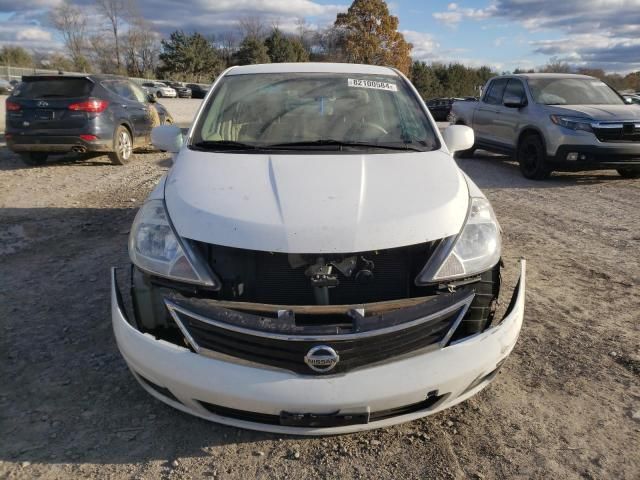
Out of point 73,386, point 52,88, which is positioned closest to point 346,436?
point 73,386

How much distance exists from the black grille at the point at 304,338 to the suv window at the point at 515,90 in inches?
336

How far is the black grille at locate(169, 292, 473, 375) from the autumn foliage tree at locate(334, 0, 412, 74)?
46.8 meters

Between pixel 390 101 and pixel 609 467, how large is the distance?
2675 mm

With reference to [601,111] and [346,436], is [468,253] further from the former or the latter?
[601,111]

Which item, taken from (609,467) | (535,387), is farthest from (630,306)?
(609,467)

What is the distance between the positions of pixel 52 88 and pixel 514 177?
27.5 feet

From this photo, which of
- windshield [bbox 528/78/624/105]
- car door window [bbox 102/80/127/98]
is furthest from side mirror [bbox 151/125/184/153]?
windshield [bbox 528/78/624/105]

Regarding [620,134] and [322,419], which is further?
[620,134]

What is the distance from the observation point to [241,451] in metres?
2.48

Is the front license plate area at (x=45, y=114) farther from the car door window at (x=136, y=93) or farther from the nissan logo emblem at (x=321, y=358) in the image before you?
the nissan logo emblem at (x=321, y=358)

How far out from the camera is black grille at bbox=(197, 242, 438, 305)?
2.47m

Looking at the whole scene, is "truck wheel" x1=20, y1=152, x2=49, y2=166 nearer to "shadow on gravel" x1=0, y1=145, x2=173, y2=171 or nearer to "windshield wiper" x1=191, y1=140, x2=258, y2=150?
"shadow on gravel" x1=0, y1=145, x2=173, y2=171

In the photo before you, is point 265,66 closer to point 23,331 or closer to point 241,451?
point 23,331

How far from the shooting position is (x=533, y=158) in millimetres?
9234
